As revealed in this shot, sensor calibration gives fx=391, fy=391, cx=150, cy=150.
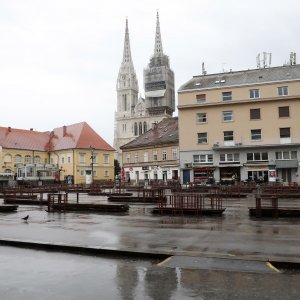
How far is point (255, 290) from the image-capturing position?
20.2 ft

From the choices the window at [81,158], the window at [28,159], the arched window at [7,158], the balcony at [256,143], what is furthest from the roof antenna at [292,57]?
the arched window at [7,158]

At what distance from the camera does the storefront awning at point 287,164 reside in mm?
46750

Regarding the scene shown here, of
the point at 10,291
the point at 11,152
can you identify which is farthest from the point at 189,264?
the point at 11,152

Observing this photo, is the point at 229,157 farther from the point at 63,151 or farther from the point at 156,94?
the point at 156,94

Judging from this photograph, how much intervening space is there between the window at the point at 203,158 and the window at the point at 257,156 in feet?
15.9

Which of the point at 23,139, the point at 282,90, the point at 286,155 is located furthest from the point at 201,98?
the point at 23,139

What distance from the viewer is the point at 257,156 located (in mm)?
49281

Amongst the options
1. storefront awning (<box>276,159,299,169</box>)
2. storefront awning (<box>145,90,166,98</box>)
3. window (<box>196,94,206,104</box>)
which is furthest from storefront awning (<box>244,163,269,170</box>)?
storefront awning (<box>145,90,166,98</box>)

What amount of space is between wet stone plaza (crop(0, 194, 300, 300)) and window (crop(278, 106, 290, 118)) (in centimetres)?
3756

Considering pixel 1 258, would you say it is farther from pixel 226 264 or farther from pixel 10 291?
pixel 226 264

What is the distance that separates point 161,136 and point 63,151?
77.7 ft

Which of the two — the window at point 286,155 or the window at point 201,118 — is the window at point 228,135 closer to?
the window at point 201,118

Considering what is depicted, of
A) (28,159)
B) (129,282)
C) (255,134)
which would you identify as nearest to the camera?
(129,282)

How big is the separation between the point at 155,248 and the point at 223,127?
43.2 meters
